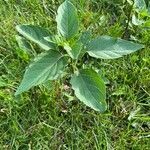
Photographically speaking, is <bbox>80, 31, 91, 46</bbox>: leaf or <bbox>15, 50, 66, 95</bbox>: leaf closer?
<bbox>15, 50, 66, 95</bbox>: leaf

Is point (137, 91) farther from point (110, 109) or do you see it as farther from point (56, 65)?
point (56, 65)

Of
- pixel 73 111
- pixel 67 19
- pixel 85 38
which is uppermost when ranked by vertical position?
pixel 67 19

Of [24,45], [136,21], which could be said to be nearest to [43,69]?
[24,45]

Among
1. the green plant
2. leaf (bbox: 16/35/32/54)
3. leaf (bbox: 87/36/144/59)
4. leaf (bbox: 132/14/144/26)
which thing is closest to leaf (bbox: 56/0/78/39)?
the green plant

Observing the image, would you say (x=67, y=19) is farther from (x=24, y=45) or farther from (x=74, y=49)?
(x=24, y=45)

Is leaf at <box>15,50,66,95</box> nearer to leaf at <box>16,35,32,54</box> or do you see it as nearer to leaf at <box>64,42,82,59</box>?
leaf at <box>64,42,82,59</box>

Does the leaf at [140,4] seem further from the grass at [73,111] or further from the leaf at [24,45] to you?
the leaf at [24,45]
